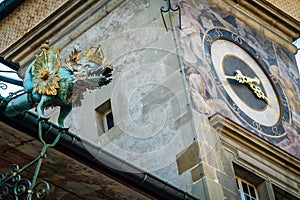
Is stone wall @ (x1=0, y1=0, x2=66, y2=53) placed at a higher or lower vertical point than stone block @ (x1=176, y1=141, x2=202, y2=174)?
higher

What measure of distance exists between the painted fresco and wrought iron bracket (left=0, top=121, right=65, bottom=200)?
4.38 m

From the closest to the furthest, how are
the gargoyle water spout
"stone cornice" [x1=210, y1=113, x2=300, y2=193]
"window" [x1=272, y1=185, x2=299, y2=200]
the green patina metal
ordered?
1. the green patina metal
2. the gargoyle water spout
3. "stone cornice" [x1=210, y1=113, x2=300, y2=193]
4. "window" [x1=272, y1=185, x2=299, y2=200]

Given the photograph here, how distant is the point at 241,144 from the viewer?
49.6 feet

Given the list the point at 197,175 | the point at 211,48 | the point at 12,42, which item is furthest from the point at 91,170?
the point at 12,42

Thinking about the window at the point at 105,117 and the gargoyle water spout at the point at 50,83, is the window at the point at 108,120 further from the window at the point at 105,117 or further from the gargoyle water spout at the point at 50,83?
the gargoyle water spout at the point at 50,83

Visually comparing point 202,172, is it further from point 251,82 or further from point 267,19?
point 267,19

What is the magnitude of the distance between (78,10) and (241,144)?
11.7ft

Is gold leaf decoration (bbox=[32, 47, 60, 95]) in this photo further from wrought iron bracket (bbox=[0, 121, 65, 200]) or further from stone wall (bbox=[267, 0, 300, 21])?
stone wall (bbox=[267, 0, 300, 21])

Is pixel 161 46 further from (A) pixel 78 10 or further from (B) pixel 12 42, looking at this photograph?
(B) pixel 12 42

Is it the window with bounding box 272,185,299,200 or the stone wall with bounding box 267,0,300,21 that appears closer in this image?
the window with bounding box 272,185,299,200

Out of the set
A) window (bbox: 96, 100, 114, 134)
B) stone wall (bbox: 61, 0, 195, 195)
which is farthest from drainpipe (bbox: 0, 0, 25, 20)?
window (bbox: 96, 100, 114, 134)

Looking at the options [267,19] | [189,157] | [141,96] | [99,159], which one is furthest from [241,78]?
[99,159]

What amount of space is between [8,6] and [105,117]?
135 inches

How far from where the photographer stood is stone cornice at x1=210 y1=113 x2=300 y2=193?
48.9 feet
